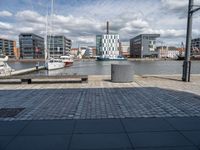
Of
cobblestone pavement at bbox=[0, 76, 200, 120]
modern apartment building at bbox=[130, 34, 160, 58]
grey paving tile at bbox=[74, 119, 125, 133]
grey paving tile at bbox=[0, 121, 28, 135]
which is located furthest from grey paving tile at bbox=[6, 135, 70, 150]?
modern apartment building at bbox=[130, 34, 160, 58]

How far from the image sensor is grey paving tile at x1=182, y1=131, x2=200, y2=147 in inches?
144

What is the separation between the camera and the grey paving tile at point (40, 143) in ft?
11.4

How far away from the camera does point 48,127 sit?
14.4 ft

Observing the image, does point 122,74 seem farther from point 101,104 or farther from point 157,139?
point 157,139

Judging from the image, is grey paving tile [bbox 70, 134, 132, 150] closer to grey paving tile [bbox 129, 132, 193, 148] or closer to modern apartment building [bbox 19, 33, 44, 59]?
grey paving tile [bbox 129, 132, 193, 148]

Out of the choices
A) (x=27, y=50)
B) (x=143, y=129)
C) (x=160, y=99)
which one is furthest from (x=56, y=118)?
(x=27, y=50)

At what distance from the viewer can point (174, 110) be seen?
18.6ft

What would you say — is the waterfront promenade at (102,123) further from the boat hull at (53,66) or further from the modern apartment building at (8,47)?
the modern apartment building at (8,47)

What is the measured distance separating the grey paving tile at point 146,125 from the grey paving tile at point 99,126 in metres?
0.20

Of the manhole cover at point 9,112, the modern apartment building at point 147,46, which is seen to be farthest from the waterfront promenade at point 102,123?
the modern apartment building at point 147,46

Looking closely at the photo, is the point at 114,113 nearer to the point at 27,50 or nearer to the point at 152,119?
the point at 152,119

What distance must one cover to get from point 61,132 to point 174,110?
3.30 m

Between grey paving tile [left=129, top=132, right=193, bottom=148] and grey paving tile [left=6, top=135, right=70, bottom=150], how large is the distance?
129 centimetres

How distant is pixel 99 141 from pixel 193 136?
1830 millimetres
